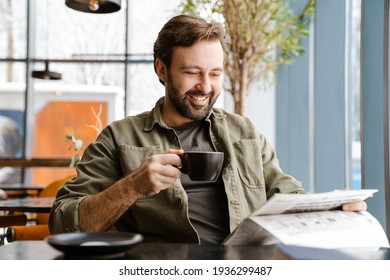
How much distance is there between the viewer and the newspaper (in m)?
1.02

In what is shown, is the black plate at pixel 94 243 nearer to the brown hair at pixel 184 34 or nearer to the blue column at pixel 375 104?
the brown hair at pixel 184 34

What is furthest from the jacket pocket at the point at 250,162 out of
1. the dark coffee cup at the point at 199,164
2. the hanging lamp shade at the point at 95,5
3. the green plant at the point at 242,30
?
the green plant at the point at 242,30

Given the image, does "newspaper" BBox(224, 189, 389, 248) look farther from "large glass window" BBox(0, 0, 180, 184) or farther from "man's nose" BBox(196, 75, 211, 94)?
"large glass window" BBox(0, 0, 180, 184)

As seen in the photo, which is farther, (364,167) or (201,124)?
(364,167)

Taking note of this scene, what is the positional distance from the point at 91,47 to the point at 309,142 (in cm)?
363

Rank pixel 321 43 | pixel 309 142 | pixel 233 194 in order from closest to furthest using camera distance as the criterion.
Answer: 1. pixel 233 194
2. pixel 321 43
3. pixel 309 142

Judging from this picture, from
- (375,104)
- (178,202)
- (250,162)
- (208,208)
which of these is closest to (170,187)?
(178,202)

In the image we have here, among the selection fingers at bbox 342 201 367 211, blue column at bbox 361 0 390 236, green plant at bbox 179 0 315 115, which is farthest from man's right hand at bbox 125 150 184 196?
green plant at bbox 179 0 315 115

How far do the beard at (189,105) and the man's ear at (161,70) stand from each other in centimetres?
8

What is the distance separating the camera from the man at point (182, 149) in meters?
1.48
